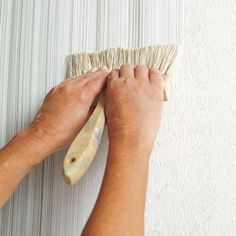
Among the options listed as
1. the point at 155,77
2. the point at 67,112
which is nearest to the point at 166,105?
the point at 155,77

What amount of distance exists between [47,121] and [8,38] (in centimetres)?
28

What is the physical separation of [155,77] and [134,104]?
67 mm

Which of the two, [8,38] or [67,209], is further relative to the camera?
[8,38]

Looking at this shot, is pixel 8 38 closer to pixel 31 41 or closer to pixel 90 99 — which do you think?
pixel 31 41

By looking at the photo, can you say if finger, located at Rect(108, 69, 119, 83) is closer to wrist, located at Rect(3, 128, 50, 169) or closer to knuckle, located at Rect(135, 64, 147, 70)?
knuckle, located at Rect(135, 64, 147, 70)

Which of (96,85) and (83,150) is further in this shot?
(96,85)

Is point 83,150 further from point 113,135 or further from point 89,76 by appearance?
point 89,76

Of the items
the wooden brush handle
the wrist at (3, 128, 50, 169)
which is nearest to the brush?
the wooden brush handle

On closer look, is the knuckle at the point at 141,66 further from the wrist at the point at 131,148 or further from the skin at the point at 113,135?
the wrist at the point at 131,148

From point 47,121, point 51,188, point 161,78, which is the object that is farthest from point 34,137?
point 161,78

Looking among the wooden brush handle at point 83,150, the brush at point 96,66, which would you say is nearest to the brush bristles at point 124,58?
the brush at point 96,66

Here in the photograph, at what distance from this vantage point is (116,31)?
0.78 m

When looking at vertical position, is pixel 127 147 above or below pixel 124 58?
below

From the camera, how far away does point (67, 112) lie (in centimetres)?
68
